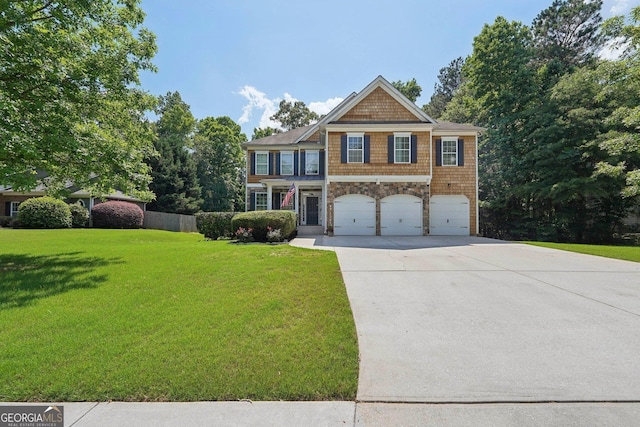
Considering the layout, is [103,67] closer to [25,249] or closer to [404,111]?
[25,249]

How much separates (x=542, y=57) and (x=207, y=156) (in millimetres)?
35415

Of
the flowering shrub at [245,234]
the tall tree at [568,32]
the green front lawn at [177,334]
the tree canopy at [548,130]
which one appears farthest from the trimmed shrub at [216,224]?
the tall tree at [568,32]

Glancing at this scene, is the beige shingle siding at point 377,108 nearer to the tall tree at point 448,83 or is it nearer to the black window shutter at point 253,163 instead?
the black window shutter at point 253,163

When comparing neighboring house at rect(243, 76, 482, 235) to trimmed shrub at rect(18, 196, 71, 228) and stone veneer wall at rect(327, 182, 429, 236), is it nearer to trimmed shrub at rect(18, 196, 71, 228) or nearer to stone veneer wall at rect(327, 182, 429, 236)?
stone veneer wall at rect(327, 182, 429, 236)

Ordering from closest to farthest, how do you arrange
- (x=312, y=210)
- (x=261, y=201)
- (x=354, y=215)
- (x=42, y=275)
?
(x=42, y=275) < (x=354, y=215) < (x=312, y=210) < (x=261, y=201)

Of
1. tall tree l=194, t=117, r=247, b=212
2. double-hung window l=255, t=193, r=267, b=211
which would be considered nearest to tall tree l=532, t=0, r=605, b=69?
double-hung window l=255, t=193, r=267, b=211

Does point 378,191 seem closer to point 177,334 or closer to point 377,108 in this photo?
point 377,108

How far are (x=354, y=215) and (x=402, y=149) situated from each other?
176 inches

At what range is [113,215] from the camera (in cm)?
2127

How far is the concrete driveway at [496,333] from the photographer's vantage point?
2.85 metres

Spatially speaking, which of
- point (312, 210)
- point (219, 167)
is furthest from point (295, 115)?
point (312, 210)

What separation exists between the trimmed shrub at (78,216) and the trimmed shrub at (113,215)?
493mm

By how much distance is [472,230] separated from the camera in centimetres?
1720

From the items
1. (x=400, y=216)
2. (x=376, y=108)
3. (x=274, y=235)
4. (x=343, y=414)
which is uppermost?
(x=376, y=108)
